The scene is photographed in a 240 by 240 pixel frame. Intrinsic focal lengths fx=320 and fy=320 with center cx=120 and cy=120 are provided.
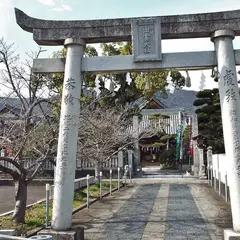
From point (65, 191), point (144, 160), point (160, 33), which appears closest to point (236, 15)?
point (160, 33)

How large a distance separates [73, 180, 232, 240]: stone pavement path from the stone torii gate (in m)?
2.07

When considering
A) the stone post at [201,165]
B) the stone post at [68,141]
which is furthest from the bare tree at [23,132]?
the stone post at [201,165]

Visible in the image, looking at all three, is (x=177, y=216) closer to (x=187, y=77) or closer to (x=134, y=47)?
(x=187, y=77)

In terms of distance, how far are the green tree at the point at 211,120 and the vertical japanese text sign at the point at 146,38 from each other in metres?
19.3

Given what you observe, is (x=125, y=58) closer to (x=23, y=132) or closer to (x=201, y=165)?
(x=23, y=132)

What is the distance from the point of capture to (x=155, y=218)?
10.2 meters

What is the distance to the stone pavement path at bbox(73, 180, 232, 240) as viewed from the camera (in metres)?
8.12

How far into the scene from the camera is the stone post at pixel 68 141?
22.7 ft

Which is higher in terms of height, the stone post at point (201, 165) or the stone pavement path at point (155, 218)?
the stone post at point (201, 165)

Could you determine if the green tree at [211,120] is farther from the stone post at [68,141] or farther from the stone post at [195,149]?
the stone post at [68,141]

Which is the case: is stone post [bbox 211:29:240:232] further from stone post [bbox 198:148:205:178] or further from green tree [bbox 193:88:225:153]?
green tree [bbox 193:88:225:153]

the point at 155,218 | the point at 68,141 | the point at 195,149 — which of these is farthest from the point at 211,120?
the point at 68,141

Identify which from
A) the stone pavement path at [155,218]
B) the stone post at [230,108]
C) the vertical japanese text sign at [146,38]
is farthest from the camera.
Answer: the stone pavement path at [155,218]

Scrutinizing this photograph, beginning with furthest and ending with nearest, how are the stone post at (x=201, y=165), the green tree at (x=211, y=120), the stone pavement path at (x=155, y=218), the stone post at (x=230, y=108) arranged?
the green tree at (x=211, y=120) < the stone post at (x=201, y=165) < the stone pavement path at (x=155, y=218) < the stone post at (x=230, y=108)
